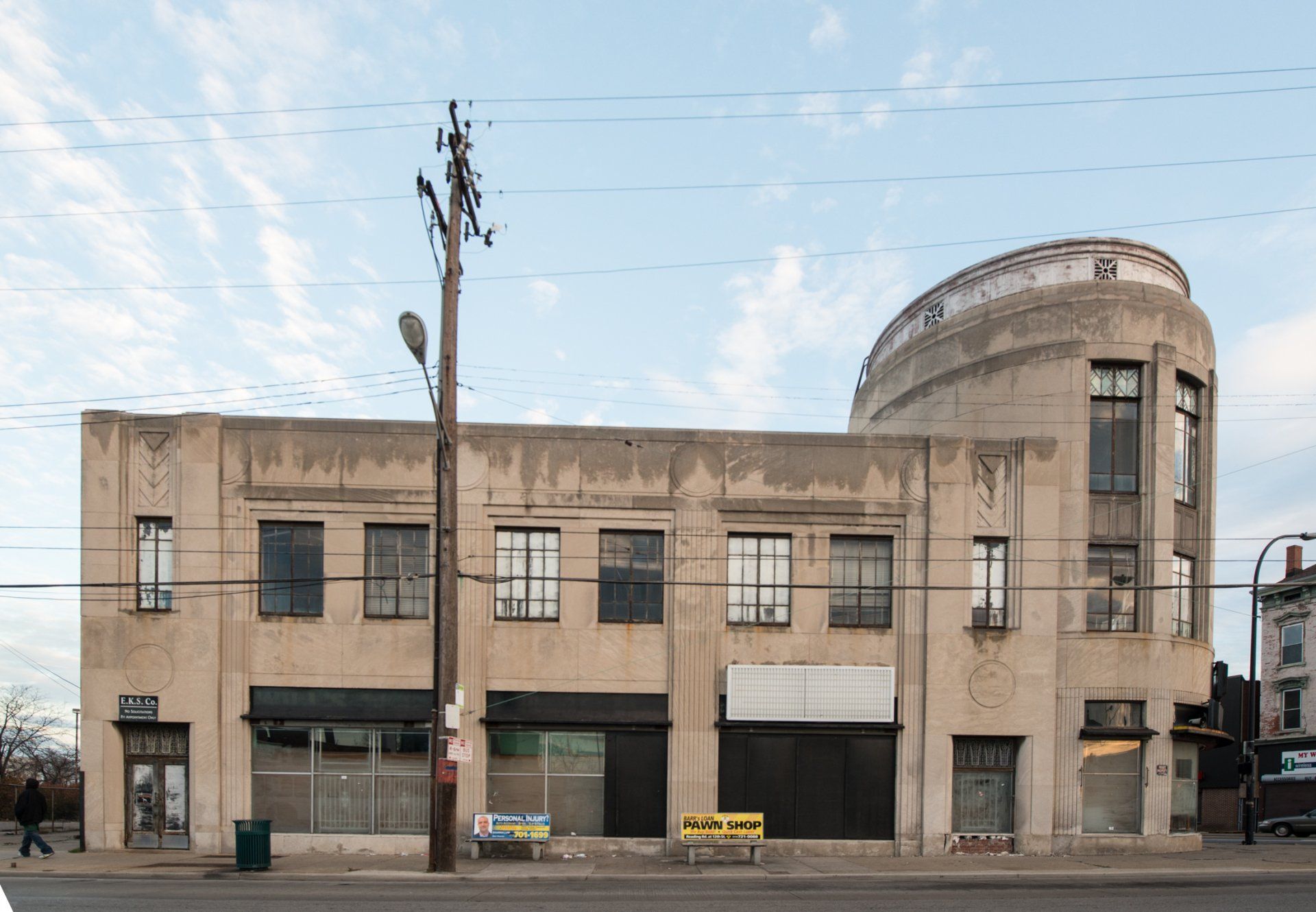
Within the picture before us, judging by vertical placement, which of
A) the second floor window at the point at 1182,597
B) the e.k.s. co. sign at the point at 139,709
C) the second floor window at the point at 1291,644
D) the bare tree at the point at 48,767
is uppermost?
the second floor window at the point at 1182,597

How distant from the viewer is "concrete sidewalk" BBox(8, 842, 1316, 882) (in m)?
16.2

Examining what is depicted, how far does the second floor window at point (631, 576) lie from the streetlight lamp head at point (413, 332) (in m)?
7.17

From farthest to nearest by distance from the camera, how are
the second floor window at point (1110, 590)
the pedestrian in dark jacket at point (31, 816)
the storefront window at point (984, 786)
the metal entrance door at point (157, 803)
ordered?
the second floor window at point (1110, 590)
the storefront window at point (984, 786)
the metal entrance door at point (157, 803)
the pedestrian in dark jacket at point (31, 816)

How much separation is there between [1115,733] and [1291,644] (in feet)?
106

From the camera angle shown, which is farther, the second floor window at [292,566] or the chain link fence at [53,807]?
the chain link fence at [53,807]

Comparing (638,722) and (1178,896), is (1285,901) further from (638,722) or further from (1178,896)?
(638,722)

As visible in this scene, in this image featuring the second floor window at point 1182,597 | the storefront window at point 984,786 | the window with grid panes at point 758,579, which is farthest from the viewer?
the second floor window at point 1182,597

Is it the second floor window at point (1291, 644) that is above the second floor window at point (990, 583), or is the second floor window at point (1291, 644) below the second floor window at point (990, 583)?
below

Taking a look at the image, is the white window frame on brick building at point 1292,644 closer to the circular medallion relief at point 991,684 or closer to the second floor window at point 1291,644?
the second floor window at point 1291,644

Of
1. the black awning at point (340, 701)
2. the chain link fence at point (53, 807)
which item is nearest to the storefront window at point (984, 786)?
the black awning at point (340, 701)

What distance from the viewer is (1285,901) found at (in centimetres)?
1357

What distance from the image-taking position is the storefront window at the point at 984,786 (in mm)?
19797

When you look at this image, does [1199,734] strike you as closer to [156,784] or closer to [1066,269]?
[1066,269]

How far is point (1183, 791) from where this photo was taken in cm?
2084
